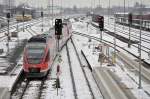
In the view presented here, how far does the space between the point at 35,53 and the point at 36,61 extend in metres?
0.82

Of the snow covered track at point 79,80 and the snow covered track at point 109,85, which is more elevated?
the snow covered track at point 109,85

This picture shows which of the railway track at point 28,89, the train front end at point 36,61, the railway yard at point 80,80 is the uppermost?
the train front end at point 36,61

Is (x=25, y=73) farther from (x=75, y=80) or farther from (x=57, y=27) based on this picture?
(x=57, y=27)

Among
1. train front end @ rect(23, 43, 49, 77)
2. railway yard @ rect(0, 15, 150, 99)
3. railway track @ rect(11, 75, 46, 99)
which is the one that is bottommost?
railway track @ rect(11, 75, 46, 99)

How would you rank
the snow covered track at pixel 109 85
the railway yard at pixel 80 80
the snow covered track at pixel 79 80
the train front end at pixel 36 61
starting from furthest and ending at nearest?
the train front end at pixel 36 61 → the snow covered track at pixel 79 80 → the railway yard at pixel 80 80 → the snow covered track at pixel 109 85

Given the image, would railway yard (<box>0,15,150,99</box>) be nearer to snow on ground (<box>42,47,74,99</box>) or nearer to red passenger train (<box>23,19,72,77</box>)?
snow on ground (<box>42,47,74,99</box>)

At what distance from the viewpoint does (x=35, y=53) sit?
30094 mm

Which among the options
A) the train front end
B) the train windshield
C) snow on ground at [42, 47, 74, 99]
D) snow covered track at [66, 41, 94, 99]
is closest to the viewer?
snow on ground at [42, 47, 74, 99]

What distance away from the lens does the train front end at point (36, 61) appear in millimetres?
29375

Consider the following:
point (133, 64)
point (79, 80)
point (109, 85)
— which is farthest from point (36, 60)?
point (133, 64)

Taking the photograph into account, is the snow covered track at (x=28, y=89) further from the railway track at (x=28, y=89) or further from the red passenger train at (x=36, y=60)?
the red passenger train at (x=36, y=60)

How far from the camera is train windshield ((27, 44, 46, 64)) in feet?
97.2

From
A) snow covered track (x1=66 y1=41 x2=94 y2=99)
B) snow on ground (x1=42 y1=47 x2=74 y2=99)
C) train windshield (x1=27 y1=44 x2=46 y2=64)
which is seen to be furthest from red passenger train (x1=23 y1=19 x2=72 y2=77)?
snow covered track (x1=66 y1=41 x2=94 y2=99)

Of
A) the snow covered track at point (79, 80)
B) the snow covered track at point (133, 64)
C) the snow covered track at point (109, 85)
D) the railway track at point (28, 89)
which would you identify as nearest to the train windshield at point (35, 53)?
the railway track at point (28, 89)
